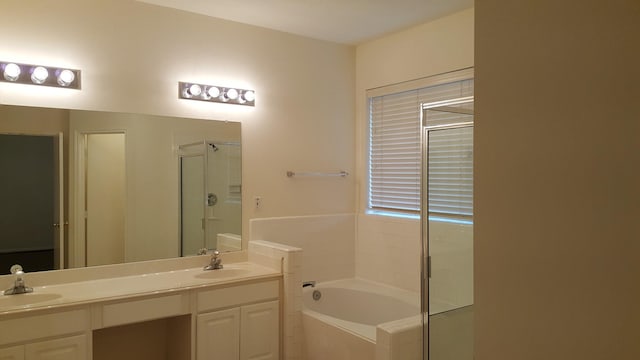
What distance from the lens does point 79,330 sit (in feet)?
8.09

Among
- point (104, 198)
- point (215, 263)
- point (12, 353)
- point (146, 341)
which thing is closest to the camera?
point (12, 353)

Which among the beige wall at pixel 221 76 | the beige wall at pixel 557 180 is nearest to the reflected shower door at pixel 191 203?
the beige wall at pixel 221 76

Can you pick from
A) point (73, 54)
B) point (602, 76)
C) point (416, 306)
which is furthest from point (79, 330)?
point (602, 76)

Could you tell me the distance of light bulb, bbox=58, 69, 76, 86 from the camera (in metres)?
2.84

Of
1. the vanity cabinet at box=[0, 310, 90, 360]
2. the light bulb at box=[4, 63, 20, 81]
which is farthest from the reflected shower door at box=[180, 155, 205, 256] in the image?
the light bulb at box=[4, 63, 20, 81]

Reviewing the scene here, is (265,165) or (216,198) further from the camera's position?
(265,165)

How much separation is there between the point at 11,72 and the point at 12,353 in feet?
5.10

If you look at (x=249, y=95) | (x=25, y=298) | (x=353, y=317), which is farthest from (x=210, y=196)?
(x=353, y=317)

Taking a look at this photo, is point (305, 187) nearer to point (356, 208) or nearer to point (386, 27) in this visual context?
point (356, 208)

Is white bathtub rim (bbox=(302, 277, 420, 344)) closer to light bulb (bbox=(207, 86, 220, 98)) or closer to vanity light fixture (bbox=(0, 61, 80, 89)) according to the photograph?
light bulb (bbox=(207, 86, 220, 98))

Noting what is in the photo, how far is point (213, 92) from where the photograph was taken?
342 centimetres

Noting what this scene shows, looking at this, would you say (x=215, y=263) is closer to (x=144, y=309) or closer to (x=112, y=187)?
(x=144, y=309)

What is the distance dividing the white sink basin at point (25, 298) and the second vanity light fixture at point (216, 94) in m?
1.52

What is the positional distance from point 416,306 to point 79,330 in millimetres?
2250
